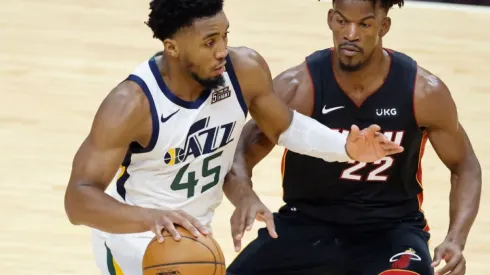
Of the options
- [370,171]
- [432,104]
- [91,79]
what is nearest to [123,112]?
[370,171]

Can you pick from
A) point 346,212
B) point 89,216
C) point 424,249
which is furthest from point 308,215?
point 89,216

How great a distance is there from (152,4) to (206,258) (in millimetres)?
984

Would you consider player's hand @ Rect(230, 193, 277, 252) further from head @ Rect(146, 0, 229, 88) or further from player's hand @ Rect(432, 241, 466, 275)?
player's hand @ Rect(432, 241, 466, 275)

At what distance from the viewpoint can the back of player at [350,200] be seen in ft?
15.6

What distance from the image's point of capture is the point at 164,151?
166 inches

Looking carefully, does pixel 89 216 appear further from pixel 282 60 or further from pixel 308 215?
pixel 282 60

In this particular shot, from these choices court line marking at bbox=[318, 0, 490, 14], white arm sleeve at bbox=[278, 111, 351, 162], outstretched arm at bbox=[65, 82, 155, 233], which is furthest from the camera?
court line marking at bbox=[318, 0, 490, 14]

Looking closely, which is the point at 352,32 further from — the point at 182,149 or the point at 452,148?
the point at 182,149

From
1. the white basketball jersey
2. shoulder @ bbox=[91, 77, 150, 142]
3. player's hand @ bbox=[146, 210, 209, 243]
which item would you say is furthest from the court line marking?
player's hand @ bbox=[146, 210, 209, 243]

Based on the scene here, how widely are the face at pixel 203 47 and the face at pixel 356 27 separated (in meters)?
0.61

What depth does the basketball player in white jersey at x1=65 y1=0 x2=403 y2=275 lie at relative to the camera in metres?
4.06

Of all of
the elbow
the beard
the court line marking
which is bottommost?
the elbow

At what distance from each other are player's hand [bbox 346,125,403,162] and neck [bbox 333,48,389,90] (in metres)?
0.39

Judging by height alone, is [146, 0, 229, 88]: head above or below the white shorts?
above
